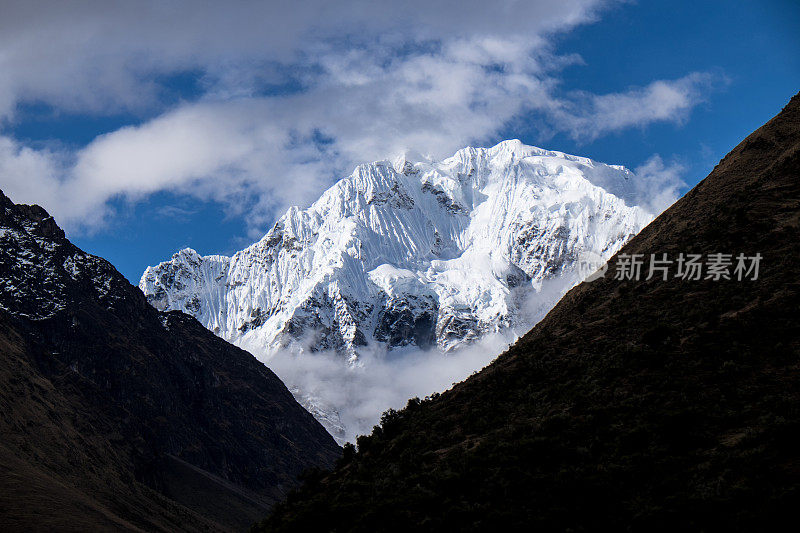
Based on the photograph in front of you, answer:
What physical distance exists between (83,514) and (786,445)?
92497 mm

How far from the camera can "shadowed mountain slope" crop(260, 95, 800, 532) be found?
27.2 m

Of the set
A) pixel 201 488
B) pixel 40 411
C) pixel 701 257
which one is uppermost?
pixel 701 257

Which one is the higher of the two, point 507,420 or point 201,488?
point 507,420

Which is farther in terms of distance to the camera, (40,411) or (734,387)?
(40,411)

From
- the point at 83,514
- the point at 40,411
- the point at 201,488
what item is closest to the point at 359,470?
the point at 83,514

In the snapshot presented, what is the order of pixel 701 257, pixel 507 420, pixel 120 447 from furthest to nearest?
pixel 120 447, pixel 701 257, pixel 507 420

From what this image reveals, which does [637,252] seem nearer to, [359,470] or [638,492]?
[359,470]

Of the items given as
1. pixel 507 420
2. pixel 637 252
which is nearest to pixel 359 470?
pixel 507 420

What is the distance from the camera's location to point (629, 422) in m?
33.4

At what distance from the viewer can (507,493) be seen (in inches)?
1191

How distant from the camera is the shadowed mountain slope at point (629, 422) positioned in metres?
27.2

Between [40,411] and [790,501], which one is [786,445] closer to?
[790,501]

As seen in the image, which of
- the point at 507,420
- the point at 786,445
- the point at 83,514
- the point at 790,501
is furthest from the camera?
the point at 83,514

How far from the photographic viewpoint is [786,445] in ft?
89.3
